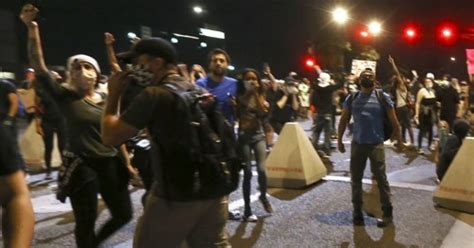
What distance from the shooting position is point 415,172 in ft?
30.4

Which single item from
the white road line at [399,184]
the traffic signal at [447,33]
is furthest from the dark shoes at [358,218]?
the traffic signal at [447,33]

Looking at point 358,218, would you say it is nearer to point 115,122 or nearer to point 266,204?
point 266,204

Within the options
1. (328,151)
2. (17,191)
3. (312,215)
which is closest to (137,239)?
(17,191)

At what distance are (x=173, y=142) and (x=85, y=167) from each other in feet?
5.03

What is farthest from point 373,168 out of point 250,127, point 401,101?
point 401,101

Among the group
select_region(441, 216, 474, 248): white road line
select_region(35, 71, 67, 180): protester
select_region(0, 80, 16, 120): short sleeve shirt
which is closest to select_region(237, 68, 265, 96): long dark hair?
select_region(0, 80, 16, 120): short sleeve shirt

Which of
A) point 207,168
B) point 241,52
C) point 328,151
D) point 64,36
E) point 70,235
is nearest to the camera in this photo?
point 207,168

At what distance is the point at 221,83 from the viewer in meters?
5.52

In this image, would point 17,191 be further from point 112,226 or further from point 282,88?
point 282,88

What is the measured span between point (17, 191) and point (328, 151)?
9.15 m

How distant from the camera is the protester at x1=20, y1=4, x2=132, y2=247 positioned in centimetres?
394

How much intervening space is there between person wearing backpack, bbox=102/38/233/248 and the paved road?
257cm

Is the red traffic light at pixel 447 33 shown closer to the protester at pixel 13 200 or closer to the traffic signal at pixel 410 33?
the traffic signal at pixel 410 33

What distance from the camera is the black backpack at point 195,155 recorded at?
8.83 ft
